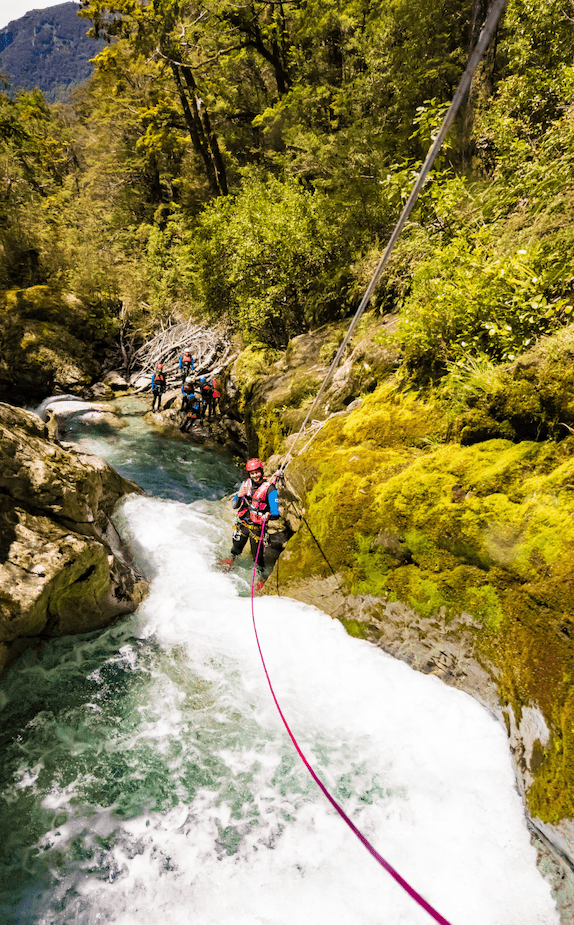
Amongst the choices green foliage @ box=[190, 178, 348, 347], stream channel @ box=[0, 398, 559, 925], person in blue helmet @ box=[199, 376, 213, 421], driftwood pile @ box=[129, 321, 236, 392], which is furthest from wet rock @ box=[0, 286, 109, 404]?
stream channel @ box=[0, 398, 559, 925]

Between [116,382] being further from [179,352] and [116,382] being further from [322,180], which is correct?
[322,180]

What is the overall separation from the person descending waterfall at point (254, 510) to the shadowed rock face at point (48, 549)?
1.71 metres

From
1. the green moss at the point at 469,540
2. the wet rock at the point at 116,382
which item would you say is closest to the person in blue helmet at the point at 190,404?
the wet rock at the point at 116,382

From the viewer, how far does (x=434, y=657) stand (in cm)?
400

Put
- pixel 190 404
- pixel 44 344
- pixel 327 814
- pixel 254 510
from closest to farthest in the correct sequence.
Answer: pixel 327 814
pixel 254 510
pixel 190 404
pixel 44 344

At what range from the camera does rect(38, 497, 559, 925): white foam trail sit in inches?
115

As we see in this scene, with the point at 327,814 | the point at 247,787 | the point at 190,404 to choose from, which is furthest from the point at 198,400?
the point at 327,814

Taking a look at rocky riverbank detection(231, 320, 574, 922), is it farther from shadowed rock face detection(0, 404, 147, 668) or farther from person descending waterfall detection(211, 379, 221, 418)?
person descending waterfall detection(211, 379, 221, 418)

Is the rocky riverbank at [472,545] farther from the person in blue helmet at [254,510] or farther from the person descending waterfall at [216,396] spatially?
the person descending waterfall at [216,396]

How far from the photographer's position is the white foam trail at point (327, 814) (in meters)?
2.92

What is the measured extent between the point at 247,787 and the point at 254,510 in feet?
11.6

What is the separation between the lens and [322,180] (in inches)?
381

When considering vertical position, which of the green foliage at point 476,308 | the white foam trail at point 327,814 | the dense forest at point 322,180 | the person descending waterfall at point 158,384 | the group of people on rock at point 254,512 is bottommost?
the white foam trail at point 327,814

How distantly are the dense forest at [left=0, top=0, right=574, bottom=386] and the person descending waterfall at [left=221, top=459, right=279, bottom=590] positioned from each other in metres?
2.72
